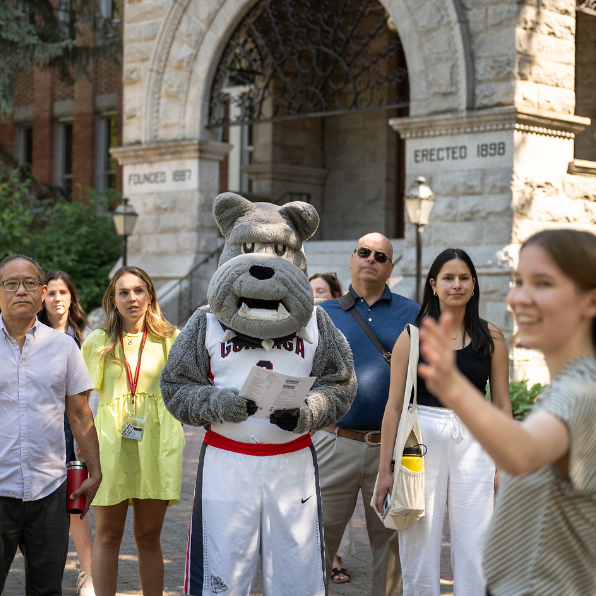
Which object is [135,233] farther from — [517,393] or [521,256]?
[521,256]

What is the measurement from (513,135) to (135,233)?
7287 millimetres

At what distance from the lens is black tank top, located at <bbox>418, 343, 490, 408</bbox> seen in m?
4.66

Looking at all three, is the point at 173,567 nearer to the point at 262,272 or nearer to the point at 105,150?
the point at 262,272

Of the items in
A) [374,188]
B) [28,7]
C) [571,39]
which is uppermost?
[28,7]

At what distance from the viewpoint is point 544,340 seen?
99.5 inches

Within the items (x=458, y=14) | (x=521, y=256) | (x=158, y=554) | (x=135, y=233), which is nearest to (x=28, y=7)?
(x=135, y=233)

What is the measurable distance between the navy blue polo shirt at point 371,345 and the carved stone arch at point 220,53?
23.2 ft

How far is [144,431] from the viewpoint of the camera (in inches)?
212

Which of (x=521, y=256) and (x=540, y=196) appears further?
(x=540, y=196)

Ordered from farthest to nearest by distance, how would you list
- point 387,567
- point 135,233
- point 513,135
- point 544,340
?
point 135,233, point 513,135, point 387,567, point 544,340

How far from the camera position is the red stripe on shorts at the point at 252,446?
4.23 metres

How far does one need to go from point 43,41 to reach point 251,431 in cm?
1665

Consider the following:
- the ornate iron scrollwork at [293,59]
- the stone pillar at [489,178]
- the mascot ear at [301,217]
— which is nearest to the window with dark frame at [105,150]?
the ornate iron scrollwork at [293,59]

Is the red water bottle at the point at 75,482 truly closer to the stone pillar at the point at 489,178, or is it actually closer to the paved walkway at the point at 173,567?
the paved walkway at the point at 173,567
